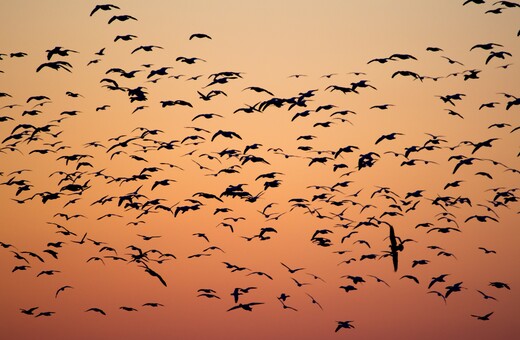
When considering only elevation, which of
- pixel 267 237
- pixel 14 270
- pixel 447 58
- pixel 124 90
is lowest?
pixel 14 270

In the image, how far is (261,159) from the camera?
40.2m

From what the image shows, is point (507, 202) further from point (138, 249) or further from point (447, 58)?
point (138, 249)

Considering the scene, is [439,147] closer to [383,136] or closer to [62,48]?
[383,136]

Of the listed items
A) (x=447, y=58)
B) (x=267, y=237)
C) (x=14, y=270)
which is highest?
(x=447, y=58)

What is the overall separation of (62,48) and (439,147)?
790 inches

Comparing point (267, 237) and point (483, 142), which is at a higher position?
point (483, 142)

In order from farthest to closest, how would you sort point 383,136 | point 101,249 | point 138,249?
point 101,249, point 138,249, point 383,136

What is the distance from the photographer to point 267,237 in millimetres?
44562

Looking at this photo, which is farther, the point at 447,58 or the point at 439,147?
the point at 439,147

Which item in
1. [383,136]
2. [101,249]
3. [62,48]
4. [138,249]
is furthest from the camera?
[101,249]

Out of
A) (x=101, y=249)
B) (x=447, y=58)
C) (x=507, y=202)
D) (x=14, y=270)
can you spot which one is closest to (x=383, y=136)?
(x=447, y=58)

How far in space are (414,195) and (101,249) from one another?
17.6 m

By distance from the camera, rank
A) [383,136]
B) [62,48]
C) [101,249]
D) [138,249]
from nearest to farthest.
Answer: [62,48] → [383,136] → [138,249] → [101,249]

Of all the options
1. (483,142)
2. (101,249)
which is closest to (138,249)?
(101,249)
